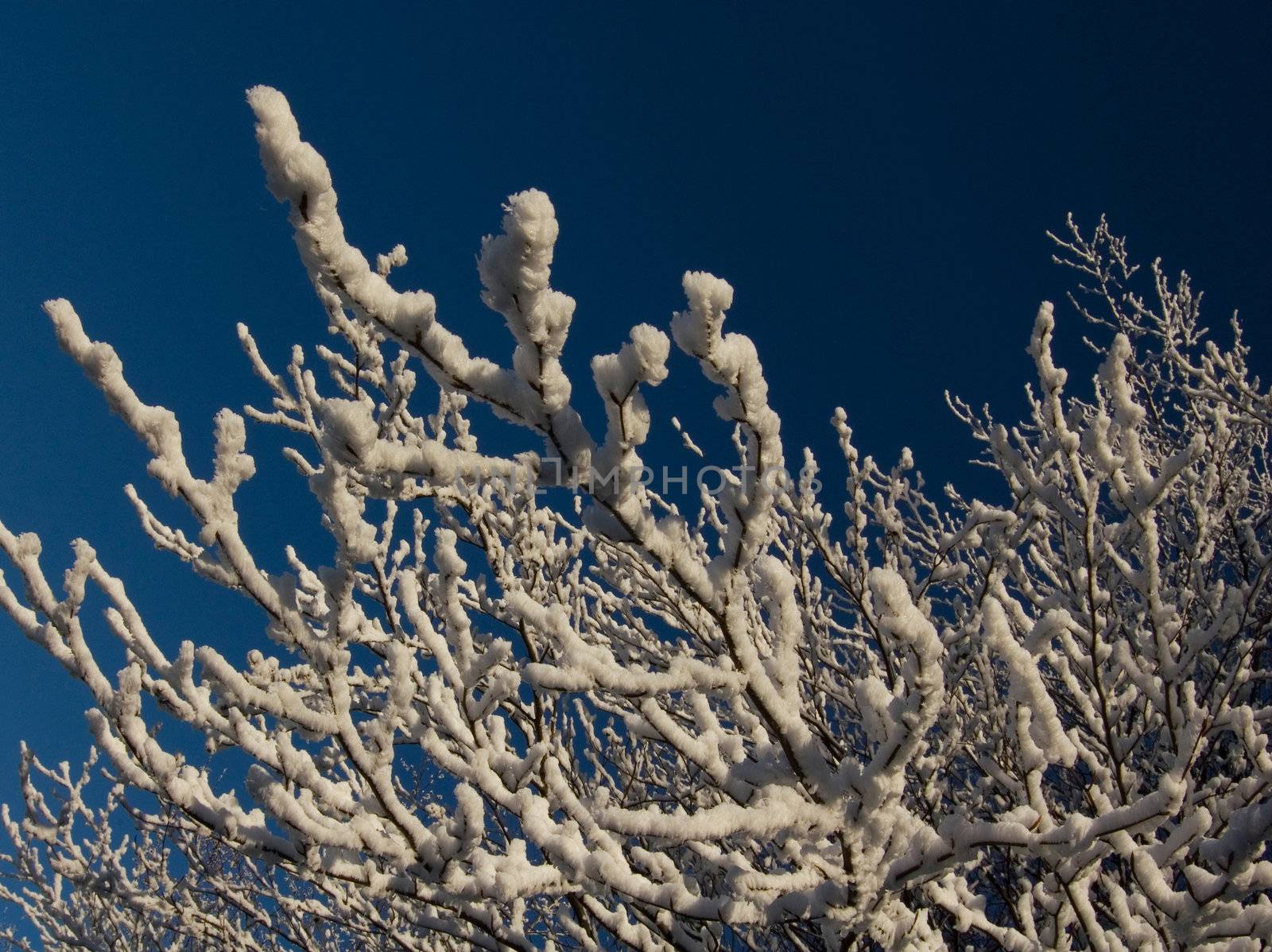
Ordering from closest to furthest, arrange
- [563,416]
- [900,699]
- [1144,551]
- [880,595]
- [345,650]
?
[563,416]
[880,595]
[900,699]
[345,650]
[1144,551]

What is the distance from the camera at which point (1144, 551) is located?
2.42m

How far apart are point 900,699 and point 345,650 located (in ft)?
3.53

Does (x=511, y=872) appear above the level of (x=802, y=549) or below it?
below

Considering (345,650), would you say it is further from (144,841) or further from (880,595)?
(144,841)

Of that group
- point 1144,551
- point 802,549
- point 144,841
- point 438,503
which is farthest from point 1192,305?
point 144,841

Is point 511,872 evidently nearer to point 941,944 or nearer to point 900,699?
point 900,699

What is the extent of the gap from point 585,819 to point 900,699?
0.74m

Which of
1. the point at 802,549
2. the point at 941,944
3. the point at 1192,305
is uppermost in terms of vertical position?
the point at 1192,305

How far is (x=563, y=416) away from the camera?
1.19 m

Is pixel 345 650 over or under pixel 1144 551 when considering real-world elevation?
under

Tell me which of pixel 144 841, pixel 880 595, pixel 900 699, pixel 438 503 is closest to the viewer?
pixel 880 595

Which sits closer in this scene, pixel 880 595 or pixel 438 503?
pixel 880 595

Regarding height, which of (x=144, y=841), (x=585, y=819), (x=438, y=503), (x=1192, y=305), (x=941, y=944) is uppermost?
(x=1192, y=305)

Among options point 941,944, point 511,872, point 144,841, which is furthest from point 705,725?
point 144,841
